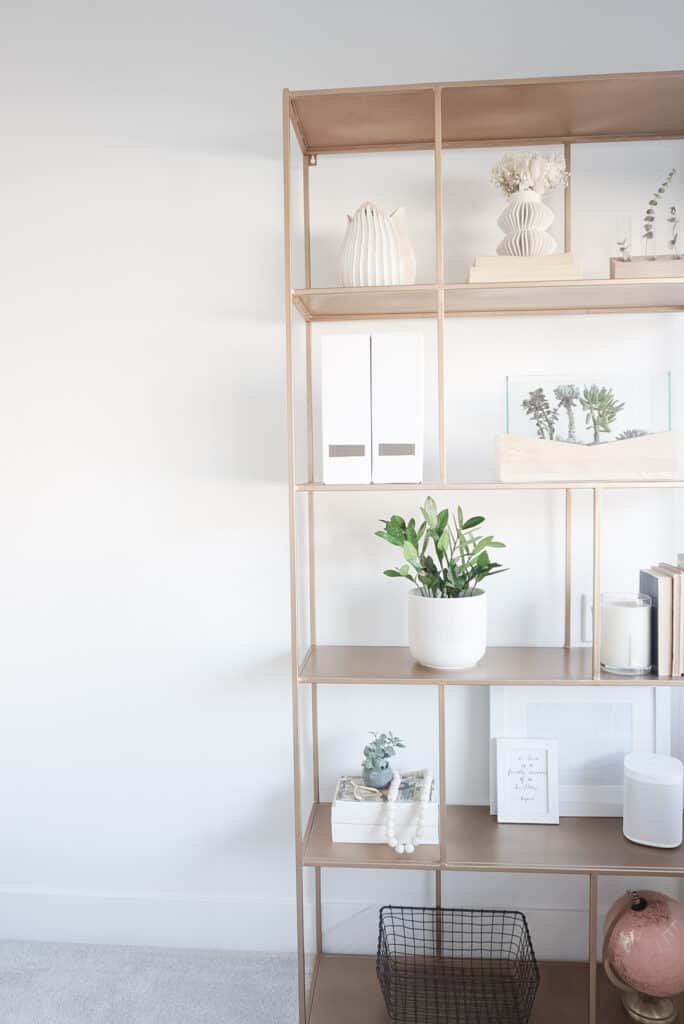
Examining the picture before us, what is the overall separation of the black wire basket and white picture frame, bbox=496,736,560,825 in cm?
25

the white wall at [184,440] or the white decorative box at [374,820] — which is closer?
the white decorative box at [374,820]

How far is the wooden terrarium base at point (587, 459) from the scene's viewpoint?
5.97 feet

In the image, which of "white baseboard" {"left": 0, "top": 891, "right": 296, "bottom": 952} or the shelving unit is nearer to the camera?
the shelving unit

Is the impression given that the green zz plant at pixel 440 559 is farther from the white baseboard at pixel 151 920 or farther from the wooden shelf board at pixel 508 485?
the white baseboard at pixel 151 920

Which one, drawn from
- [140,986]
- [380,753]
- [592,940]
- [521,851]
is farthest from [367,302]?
[140,986]

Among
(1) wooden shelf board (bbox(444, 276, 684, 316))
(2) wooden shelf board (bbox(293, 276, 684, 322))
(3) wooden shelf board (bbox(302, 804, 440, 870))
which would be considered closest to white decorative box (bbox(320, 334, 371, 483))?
(2) wooden shelf board (bbox(293, 276, 684, 322))

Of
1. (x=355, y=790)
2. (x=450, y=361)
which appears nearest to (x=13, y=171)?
(x=450, y=361)

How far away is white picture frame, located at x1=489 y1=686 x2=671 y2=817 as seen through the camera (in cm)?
213

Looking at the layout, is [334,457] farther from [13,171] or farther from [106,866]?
[106,866]

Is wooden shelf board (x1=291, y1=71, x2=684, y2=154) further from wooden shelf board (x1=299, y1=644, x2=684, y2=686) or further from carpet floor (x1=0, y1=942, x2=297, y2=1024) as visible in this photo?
carpet floor (x1=0, y1=942, x2=297, y2=1024)

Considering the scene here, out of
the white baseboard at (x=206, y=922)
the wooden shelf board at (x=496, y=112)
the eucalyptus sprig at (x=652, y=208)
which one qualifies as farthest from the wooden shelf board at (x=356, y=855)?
the wooden shelf board at (x=496, y=112)

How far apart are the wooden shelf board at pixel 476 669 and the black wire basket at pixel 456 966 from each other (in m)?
0.61

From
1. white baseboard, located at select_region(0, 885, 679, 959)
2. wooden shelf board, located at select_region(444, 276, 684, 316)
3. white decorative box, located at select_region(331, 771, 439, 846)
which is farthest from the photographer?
white baseboard, located at select_region(0, 885, 679, 959)

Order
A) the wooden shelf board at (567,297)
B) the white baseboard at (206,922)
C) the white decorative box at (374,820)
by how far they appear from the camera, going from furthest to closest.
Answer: the white baseboard at (206,922) → the white decorative box at (374,820) → the wooden shelf board at (567,297)
